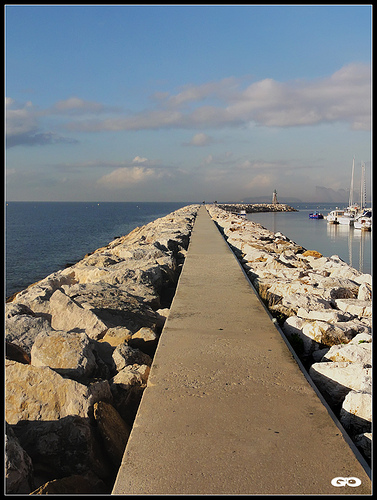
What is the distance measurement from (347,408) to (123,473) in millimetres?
1578

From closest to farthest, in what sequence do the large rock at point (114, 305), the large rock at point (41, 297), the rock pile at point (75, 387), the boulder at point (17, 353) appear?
1. the rock pile at point (75, 387)
2. the boulder at point (17, 353)
3. the large rock at point (114, 305)
4. the large rock at point (41, 297)

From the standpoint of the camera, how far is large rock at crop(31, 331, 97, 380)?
133 inches

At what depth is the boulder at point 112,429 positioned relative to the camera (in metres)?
2.77

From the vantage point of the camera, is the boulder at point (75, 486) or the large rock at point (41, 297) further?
the large rock at point (41, 297)

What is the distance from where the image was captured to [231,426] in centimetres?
238

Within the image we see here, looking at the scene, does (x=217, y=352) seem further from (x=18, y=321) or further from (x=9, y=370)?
(x=18, y=321)

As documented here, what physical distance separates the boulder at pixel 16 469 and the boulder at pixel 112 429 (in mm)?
499

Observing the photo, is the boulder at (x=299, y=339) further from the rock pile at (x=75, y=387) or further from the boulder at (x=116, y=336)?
the boulder at (x=116, y=336)

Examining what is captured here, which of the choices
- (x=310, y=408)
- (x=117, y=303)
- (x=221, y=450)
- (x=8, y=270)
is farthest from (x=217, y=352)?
(x=8, y=270)

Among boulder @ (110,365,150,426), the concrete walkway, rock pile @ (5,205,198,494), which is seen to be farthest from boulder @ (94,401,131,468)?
the concrete walkway

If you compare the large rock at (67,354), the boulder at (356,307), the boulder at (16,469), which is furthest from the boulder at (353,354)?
the boulder at (16,469)

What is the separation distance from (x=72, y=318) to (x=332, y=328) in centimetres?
273

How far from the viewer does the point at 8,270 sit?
20156 millimetres

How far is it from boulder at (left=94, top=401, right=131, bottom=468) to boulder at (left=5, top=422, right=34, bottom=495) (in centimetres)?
50
